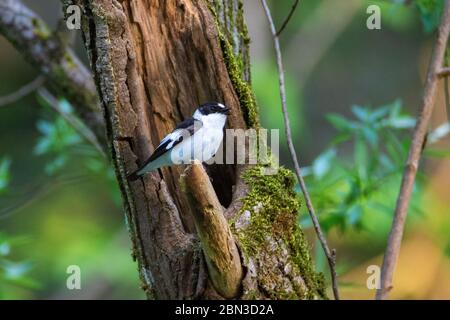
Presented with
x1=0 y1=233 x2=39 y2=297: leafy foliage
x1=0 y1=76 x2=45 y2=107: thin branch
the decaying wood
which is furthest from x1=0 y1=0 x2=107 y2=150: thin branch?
the decaying wood

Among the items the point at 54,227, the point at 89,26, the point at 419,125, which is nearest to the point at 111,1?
the point at 89,26

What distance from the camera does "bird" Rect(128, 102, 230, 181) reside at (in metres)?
2.95

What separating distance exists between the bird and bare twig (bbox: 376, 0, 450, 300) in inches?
30.7

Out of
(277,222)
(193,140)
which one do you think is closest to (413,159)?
(277,222)

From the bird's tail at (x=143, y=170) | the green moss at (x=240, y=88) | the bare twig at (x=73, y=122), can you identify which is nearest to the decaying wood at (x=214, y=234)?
the bird's tail at (x=143, y=170)

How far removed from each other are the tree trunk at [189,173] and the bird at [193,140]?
59 millimetres

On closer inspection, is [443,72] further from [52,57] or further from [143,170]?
[52,57]

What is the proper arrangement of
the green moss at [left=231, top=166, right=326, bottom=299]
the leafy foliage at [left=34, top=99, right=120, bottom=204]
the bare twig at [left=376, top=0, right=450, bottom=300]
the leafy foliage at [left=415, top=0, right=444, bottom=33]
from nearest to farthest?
the bare twig at [left=376, top=0, right=450, bottom=300] < the green moss at [left=231, top=166, right=326, bottom=299] < the leafy foliage at [left=415, top=0, right=444, bottom=33] < the leafy foliage at [left=34, top=99, right=120, bottom=204]

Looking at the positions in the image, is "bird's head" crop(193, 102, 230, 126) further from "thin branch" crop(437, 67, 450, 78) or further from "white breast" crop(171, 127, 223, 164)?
"thin branch" crop(437, 67, 450, 78)

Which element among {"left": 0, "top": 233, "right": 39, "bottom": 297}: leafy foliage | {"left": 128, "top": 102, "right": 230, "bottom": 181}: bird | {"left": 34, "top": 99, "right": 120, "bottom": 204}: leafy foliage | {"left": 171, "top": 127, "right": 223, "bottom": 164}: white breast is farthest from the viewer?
{"left": 34, "top": 99, "right": 120, "bottom": 204}: leafy foliage

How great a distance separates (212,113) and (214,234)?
0.64 m

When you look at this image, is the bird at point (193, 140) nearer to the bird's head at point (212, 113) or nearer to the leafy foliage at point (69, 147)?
the bird's head at point (212, 113)
